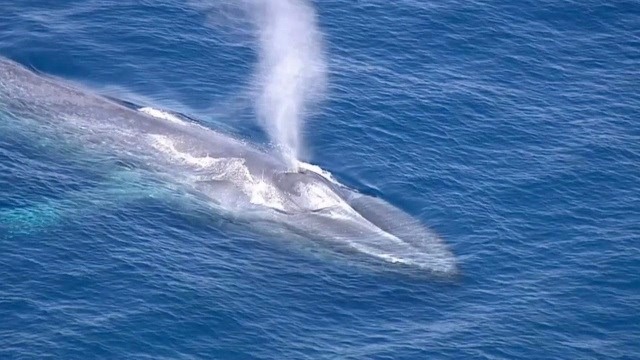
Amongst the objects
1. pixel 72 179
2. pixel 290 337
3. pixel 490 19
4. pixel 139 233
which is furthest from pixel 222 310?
pixel 490 19

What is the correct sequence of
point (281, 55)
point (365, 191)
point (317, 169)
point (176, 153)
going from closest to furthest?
point (365, 191)
point (317, 169)
point (176, 153)
point (281, 55)

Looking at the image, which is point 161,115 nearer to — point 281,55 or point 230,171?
point 230,171

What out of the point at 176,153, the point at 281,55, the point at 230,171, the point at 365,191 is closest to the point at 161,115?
the point at 176,153

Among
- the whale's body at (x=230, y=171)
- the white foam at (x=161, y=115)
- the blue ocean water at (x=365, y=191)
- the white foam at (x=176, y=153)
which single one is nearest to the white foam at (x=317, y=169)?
the whale's body at (x=230, y=171)

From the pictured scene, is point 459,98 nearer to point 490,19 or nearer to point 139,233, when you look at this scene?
point 490,19

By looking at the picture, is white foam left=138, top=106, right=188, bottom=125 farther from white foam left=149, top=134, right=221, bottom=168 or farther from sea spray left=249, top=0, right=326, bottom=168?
sea spray left=249, top=0, right=326, bottom=168

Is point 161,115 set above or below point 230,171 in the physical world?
above

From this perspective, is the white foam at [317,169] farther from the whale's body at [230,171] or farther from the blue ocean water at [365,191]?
the blue ocean water at [365,191]
